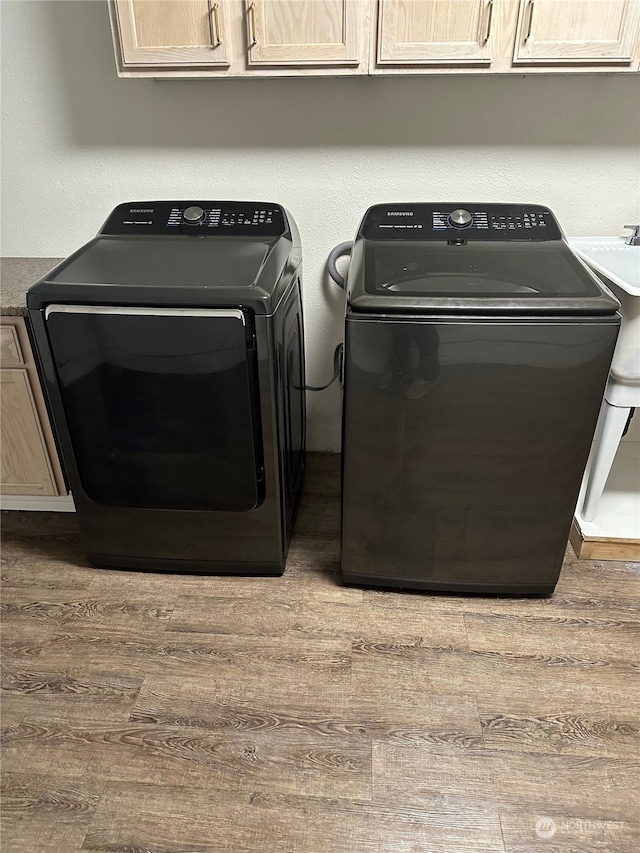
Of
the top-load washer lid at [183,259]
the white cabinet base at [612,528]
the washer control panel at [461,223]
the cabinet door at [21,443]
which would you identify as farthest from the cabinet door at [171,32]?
the white cabinet base at [612,528]

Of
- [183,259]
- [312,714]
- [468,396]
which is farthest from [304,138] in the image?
[312,714]

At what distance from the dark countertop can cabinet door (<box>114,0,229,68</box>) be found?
752 mm

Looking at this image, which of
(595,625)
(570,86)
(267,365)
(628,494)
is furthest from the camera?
(628,494)

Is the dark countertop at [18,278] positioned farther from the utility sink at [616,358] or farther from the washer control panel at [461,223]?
the utility sink at [616,358]

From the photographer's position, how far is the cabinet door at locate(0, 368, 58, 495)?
6.51ft

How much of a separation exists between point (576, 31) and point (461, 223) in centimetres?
56

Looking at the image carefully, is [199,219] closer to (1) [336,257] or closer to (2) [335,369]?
(1) [336,257]

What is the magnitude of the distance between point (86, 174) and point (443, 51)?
1276 mm

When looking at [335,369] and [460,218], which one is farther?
[335,369]

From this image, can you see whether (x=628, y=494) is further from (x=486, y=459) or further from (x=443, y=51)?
(x=443, y=51)

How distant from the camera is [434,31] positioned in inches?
65.5

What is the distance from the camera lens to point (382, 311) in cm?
150

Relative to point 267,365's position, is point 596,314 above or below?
above

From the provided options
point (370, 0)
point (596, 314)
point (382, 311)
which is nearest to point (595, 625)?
point (596, 314)
